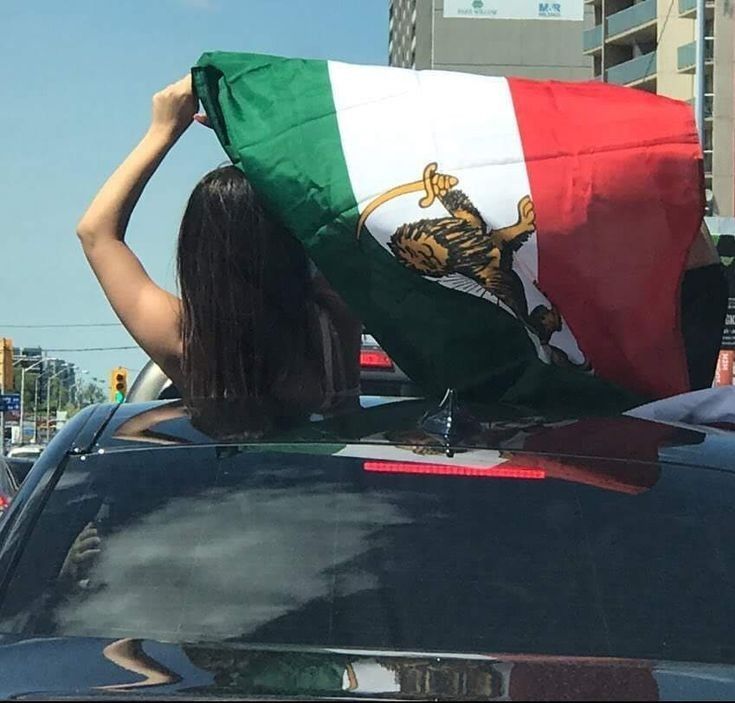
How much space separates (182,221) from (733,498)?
1407 mm

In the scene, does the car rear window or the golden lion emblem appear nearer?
the car rear window

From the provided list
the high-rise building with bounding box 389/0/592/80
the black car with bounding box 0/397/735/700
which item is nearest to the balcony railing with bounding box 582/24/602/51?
the high-rise building with bounding box 389/0/592/80

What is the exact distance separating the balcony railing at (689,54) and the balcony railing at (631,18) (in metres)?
2.46

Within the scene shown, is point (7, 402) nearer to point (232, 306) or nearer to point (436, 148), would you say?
point (232, 306)

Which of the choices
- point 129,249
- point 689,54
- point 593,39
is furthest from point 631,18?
point 129,249

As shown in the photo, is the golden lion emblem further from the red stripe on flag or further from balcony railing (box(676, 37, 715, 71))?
balcony railing (box(676, 37, 715, 71))

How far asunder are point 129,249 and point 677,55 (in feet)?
212

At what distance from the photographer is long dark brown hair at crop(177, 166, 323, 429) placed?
10.7 ft

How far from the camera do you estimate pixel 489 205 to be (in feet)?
10.1

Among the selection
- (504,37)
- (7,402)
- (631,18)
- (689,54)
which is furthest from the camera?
(504,37)

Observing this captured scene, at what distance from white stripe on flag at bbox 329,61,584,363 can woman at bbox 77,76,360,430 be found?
29cm

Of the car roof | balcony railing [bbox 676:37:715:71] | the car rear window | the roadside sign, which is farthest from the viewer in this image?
balcony railing [bbox 676:37:715:71]

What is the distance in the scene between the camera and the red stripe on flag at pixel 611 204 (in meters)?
3.12

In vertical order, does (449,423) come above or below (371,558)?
above
